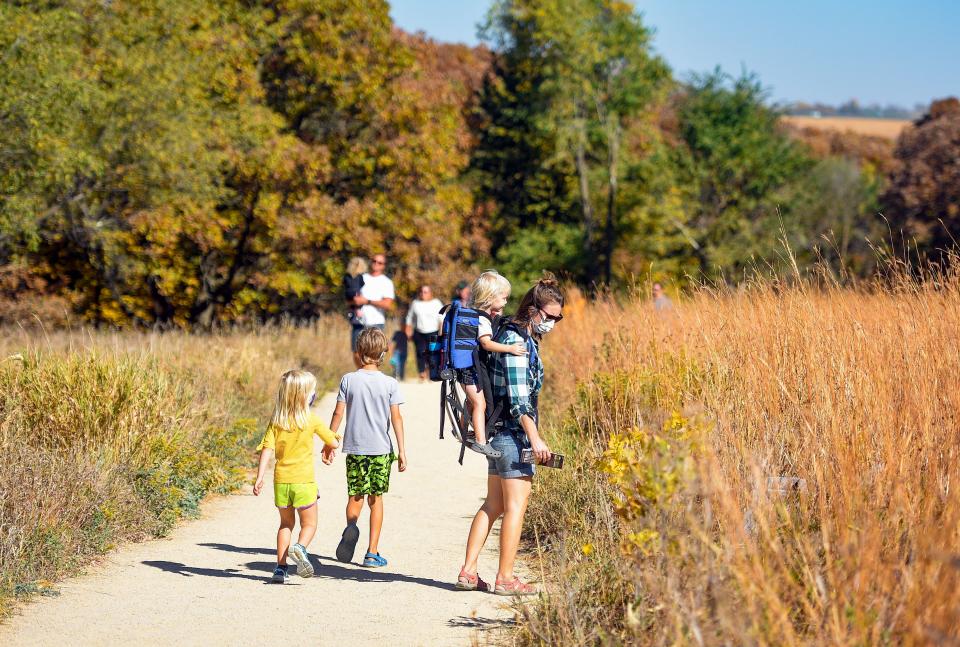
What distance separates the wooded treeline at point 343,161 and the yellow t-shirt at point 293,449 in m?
3.29

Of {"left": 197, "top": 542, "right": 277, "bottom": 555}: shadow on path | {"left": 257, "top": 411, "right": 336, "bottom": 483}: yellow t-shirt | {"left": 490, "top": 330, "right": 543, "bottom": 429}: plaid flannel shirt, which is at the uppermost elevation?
{"left": 490, "top": 330, "right": 543, "bottom": 429}: plaid flannel shirt

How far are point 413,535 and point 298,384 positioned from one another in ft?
6.31

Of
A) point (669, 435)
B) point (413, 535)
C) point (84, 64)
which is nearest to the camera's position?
point (669, 435)

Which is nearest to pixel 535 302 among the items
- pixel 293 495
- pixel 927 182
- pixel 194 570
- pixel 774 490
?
pixel 774 490

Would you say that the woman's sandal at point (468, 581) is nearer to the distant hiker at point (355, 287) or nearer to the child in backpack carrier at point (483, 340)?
the child in backpack carrier at point (483, 340)

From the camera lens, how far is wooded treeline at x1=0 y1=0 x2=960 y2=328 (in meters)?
21.4

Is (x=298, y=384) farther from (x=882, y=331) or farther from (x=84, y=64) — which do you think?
(x=84, y=64)

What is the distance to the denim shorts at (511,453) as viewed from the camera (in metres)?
6.09

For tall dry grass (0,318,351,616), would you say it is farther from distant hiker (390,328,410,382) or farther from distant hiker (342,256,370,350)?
distant hiker (390,328,410,382)

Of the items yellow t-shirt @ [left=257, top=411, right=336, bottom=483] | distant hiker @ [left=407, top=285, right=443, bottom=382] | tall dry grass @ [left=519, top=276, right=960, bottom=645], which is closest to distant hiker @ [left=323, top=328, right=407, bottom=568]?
yellow t-shirt @ [left=257, top=411, right=336, bottom=483]

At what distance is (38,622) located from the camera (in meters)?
5.70

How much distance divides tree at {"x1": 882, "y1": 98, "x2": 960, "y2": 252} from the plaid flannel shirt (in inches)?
→ 1363

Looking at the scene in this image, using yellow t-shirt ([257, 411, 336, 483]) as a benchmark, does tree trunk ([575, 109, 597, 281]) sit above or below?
above

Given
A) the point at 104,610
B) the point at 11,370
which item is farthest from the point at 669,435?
the point at 11,370
